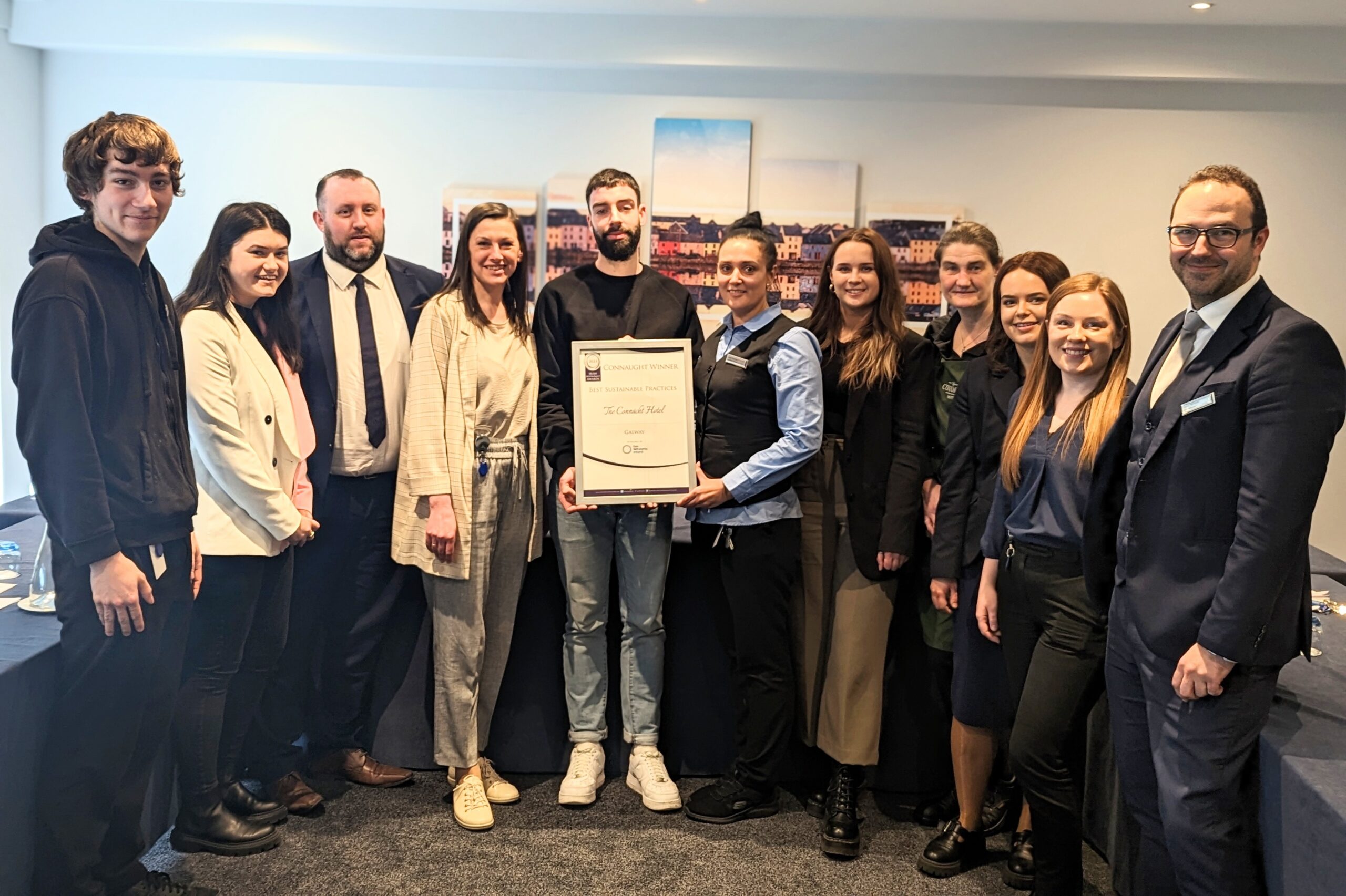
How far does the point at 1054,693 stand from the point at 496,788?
5.36ft

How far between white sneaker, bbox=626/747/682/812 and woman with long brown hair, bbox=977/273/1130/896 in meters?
1.04

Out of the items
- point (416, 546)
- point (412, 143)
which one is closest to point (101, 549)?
point (416, 546)

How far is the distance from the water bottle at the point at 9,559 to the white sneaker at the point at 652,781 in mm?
1820

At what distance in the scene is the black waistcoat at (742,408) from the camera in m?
2.75

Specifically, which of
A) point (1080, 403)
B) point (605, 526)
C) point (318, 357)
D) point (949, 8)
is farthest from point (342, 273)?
point (949, 8)

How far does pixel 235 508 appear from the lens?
247 cm

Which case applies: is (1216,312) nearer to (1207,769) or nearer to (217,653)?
(1207,769)

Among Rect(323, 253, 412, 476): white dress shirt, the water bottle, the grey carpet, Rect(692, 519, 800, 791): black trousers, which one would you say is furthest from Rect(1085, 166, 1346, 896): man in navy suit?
the water bottle

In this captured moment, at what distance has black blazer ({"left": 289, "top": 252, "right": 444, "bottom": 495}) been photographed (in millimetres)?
2809

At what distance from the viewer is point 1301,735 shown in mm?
1856

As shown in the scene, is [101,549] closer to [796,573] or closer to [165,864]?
[165,864]

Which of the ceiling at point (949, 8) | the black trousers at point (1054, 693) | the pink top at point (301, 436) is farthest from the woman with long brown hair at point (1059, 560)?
the ceiling at point (949, 8)

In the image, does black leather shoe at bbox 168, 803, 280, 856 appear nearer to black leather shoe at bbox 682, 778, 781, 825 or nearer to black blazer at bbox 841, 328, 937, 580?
black leather shoe at bbox 682, 778, 781, 825

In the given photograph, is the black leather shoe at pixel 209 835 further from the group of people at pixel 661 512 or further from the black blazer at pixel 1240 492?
the black blazer at pixel 1240 492
